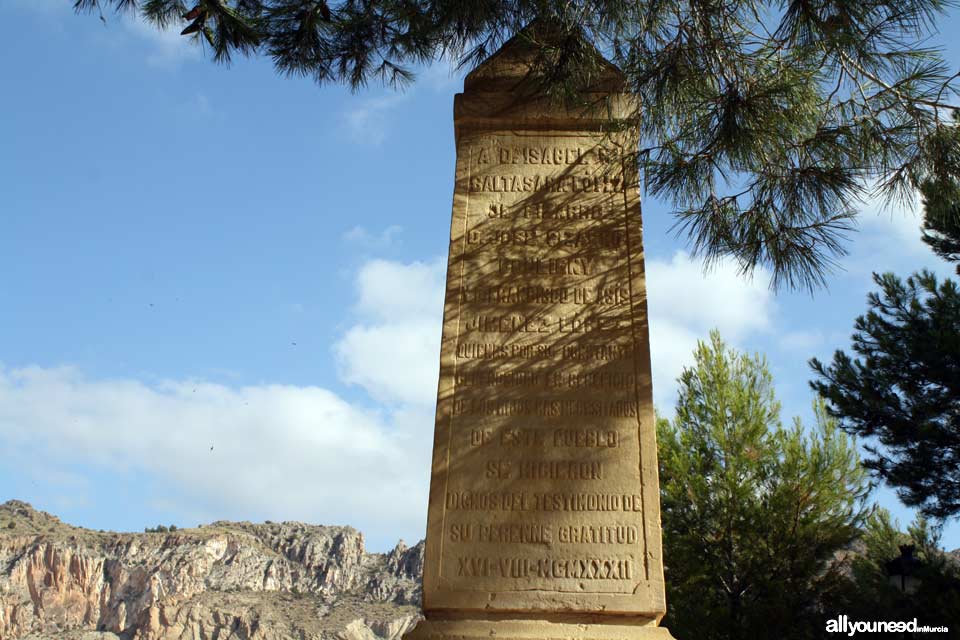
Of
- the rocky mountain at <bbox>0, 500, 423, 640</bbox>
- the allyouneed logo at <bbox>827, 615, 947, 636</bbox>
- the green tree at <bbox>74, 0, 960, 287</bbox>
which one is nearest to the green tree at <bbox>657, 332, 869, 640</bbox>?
the allyouneed logo at <bbox>827, 615, 947, 636</bbox>

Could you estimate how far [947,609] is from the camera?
35.6 feet

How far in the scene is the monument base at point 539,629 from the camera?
11.9 ft

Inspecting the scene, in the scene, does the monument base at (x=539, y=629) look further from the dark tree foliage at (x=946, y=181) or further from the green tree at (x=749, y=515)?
the green tree at (x=749, y=515)

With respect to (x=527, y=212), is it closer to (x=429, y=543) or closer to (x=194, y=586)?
(x=429, y=543)

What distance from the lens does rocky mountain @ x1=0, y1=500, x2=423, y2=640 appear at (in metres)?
65.8

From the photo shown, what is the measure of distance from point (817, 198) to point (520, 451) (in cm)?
220

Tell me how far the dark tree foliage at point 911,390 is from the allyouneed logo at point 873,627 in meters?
1.82

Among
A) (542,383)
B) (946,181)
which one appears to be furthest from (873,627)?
(542,383)

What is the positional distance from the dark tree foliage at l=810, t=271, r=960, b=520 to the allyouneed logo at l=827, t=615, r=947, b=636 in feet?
5.98

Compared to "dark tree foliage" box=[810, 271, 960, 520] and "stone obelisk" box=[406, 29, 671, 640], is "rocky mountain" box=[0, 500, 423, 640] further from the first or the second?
"stone obelisk" box=[406, 29, 671, 640]

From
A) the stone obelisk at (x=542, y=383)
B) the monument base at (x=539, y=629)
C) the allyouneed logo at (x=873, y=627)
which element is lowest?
the monument base at (x=539, y=629)

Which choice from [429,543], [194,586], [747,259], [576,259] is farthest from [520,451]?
[194,586]

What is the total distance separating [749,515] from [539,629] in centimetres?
1141

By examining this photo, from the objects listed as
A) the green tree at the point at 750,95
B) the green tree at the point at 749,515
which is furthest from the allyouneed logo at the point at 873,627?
the green tree at the point at 750,95
